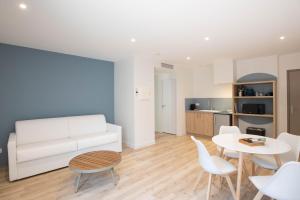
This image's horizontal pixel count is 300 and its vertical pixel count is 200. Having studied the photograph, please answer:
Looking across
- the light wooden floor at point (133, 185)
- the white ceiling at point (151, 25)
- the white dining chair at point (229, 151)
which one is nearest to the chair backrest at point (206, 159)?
the light wooden floor at point (133, 185)

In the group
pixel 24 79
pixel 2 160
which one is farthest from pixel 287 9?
pixel 2 160

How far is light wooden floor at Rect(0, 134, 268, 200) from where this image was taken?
2209 millimetres

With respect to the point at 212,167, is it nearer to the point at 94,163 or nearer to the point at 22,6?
the point at 94,163

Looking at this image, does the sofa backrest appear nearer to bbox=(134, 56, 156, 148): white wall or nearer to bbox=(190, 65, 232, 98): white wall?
bbox=(134, 56, 156, 148): white wall

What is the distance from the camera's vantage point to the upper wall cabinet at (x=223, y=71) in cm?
475

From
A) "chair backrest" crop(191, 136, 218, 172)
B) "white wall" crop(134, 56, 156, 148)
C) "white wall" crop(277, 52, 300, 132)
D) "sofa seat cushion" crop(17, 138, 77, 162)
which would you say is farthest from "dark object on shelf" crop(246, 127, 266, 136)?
"sofa seat cushion" crop(17, 138, 77, 162)

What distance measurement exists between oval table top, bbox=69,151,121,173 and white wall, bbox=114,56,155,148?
57.3 inches

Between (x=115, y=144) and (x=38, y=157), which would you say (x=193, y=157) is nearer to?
(x=115, y=144)

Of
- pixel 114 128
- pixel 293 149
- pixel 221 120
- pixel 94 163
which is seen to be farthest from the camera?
pixel 221 120

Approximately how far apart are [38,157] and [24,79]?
172 centimetres

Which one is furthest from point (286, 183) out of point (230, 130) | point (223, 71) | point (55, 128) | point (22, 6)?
point (223, 71)

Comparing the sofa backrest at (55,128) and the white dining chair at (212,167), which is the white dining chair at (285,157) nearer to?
the white dining chair at (212,167)

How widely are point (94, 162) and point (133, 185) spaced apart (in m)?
0.69

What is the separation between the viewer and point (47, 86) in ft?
12.0
